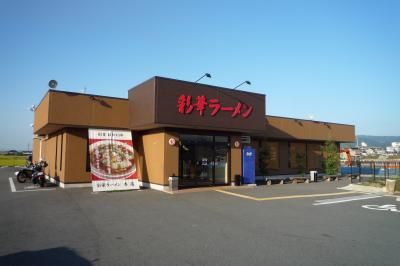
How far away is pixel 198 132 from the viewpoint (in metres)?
16.2

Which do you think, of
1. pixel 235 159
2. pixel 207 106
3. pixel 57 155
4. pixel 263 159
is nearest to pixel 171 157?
pixel 207 106

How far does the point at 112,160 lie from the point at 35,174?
4.15 metres

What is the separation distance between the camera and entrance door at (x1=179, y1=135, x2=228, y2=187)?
15727mm

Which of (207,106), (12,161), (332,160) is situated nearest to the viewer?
(207,106)

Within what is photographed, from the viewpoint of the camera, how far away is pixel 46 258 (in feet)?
18.1

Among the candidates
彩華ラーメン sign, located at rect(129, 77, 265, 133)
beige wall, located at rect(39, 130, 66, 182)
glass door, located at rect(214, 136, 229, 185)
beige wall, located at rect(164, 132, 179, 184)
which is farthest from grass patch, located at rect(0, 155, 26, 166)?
glass door, located at rect(214, 136, 229, 185)

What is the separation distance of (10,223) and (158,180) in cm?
761

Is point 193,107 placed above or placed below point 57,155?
above

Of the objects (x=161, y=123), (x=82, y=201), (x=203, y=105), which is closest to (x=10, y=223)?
(x=82, y=201)

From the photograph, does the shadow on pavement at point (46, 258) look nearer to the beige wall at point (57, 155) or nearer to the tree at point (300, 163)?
the beige wall at point (57, 155)

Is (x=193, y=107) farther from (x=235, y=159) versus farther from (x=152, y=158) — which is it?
(x=235, y=159)

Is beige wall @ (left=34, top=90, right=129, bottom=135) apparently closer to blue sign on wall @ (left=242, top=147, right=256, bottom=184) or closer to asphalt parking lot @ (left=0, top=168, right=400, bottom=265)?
asphalt parking lot @ (left=0, top=168, right=400, bottom=265)

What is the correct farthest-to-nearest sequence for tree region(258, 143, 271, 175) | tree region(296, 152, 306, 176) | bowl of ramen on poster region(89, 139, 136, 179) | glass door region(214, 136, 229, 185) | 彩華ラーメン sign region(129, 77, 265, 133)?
1. tree region(296, 152, 306, 176)
2. tree region(258, 143, 271, 175)
3. glass door region(214, 136, 229, 185)
4. bowl of ramen on poster region(89, 139, 136, 179)
5. 彩華ラーメン sign region(129, 77, 265, 133)

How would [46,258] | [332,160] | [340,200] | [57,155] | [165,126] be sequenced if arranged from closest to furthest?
[46,258] → [340,200] → [165,126] → [57,155] → [332,160]
